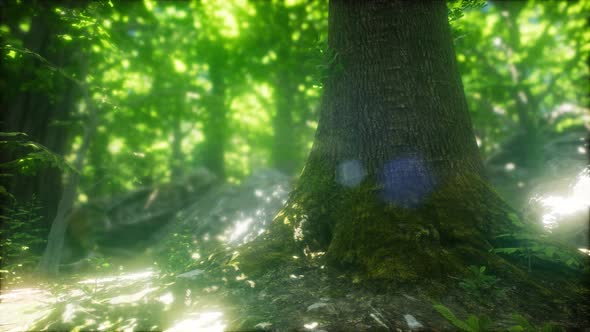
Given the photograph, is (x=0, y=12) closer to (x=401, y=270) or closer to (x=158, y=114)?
(x=158, y=114)

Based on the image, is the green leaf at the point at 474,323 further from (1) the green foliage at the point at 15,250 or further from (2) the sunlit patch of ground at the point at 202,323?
(1) the green foliage at the point at 15,250

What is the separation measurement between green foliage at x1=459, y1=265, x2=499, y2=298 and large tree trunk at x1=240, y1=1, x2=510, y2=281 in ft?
0.47

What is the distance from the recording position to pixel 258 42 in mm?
15586

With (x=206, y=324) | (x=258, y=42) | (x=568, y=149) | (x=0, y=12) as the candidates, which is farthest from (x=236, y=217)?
(x=568, y=149)

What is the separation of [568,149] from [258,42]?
14733 millimetres

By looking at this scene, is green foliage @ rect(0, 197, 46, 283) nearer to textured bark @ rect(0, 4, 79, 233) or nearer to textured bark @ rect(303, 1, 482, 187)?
textured bark @ rect(0, 4, 79, 233)

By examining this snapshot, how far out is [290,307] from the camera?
3.08 metres

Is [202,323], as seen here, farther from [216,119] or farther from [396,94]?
[216,119]

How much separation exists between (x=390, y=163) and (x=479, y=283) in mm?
1726

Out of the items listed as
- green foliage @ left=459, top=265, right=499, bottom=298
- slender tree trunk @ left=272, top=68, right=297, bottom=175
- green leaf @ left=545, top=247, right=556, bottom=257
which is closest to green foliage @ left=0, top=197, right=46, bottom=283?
green foliage @ left=459, top=265, right=499, bottom=298

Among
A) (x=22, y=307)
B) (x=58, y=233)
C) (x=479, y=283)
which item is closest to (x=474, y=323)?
(x=479, y=283)

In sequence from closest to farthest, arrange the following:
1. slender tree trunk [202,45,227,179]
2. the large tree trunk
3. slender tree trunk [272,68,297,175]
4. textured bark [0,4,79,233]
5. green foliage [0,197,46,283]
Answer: the large tree trunk, green foliage [0,197,46,283], textured bark [0,4,79,233], slender tree trunk [202,45,227,179], slender tree trunk [272,68,297,175]

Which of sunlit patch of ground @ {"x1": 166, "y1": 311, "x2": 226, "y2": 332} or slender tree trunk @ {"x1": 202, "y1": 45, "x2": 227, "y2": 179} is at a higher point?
slender tree trunk @ {"x1": 202, "y1": 45, "x2": 227, "y2": 179}

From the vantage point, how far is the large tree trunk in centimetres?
374
